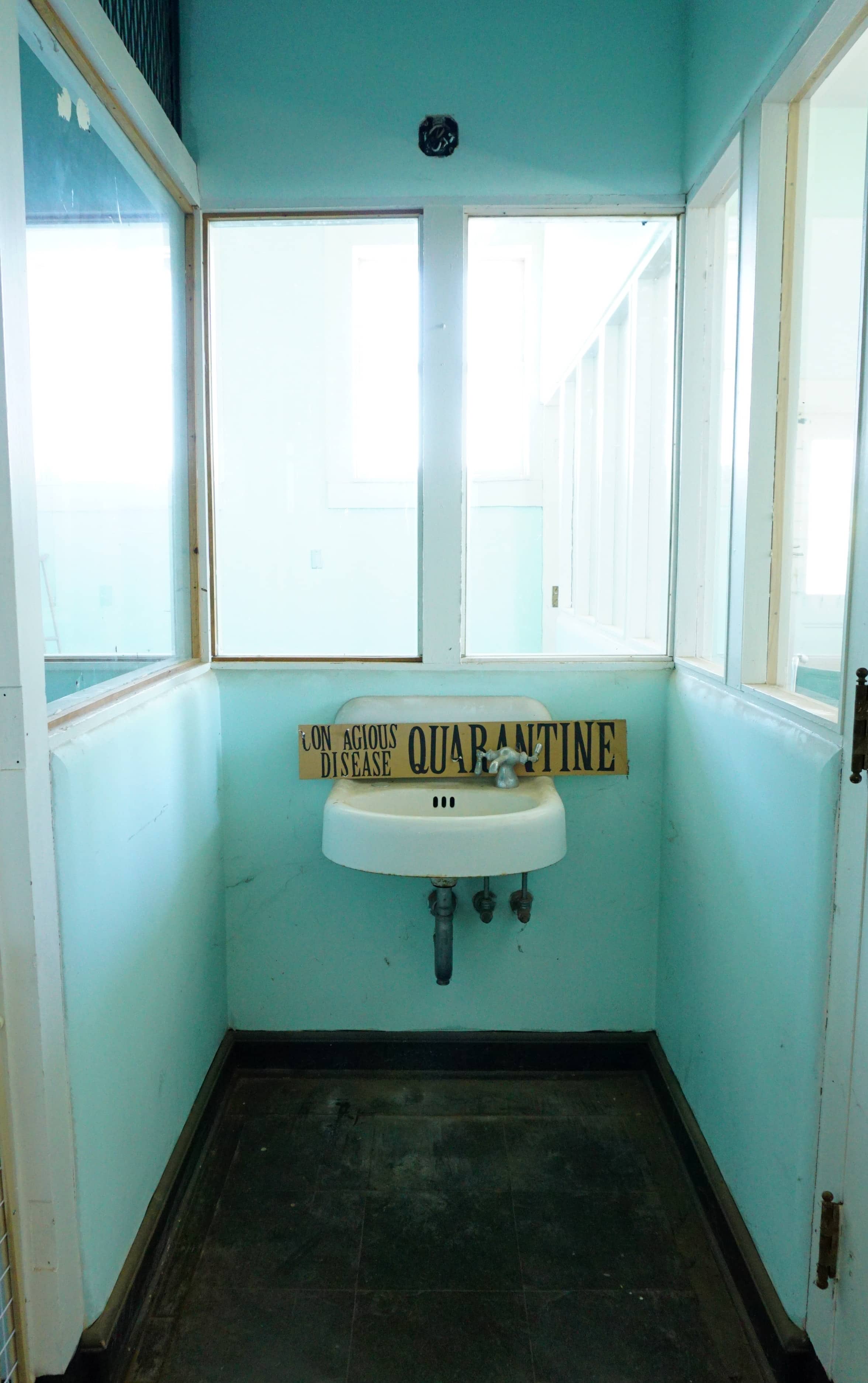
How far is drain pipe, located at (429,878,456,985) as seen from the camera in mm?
1933

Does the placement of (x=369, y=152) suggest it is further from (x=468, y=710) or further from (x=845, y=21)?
(x=468, y=710)

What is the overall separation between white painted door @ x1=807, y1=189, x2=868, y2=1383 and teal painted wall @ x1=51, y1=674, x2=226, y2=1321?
3.38 feet

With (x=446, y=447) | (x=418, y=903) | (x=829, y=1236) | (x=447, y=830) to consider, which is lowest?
(x=829, y=1236)

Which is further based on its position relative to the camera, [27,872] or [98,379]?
[98,379]

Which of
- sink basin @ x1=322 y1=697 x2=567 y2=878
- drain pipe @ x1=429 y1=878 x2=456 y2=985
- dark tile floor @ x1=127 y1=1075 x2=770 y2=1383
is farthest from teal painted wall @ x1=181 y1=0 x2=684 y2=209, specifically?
dark tile floor @ x1=127 y1=1075 x2=770 y2=1383

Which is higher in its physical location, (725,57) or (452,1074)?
(725,57)

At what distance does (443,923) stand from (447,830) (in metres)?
0.41

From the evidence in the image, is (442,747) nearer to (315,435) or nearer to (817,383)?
(315,435)

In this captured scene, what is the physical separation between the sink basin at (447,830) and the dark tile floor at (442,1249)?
2.02 feet

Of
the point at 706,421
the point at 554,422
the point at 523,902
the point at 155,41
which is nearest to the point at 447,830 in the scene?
the point at 523,902

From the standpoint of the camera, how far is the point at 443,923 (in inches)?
76.9

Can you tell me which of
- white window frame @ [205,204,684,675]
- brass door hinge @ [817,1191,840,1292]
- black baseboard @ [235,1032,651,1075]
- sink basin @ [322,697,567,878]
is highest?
white window frame @ [205,204,684,675]

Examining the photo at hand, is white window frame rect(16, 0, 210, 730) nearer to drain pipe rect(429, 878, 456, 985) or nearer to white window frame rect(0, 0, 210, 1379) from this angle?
white window frame rect(0, 0, 210, 1379)

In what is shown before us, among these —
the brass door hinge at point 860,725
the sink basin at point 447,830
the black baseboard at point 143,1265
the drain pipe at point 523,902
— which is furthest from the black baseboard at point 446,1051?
the brass door hinge at point 860,725
